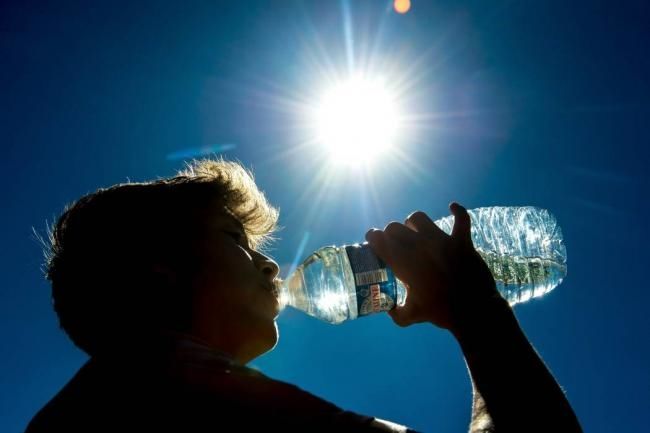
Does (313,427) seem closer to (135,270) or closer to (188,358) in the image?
(188,358)

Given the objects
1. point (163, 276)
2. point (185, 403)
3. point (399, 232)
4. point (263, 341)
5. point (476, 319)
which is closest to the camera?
point (185, 403)

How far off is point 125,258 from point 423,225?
4.11 ft

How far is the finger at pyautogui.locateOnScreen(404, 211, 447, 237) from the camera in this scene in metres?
1.92

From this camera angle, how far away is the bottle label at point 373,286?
102 inches

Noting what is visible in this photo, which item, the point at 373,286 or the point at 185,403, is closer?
the point at 185,403

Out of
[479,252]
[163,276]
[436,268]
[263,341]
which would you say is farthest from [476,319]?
[479,252]

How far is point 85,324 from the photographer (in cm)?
173

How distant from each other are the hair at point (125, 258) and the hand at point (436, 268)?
86 cm

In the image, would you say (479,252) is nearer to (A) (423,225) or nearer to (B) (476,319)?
(A) (423,225)

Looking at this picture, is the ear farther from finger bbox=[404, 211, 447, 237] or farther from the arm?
finger bbox=[404, 211, 447, 237]

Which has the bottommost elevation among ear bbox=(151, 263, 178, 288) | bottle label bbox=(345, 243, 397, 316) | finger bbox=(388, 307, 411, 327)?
ear bbox=(151, 263, 178, 288)

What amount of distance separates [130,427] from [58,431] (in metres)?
0.21

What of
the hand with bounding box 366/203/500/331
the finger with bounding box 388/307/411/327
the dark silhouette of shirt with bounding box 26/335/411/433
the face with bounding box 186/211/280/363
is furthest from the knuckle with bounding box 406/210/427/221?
the dark silhouette of shirt with bounding box 26/335/411/433

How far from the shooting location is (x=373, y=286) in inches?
102
